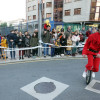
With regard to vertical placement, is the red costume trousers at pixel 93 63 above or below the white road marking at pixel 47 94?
above

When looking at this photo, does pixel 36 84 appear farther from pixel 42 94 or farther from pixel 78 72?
pixel 78 72

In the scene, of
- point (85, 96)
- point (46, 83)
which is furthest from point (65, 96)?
point (46, 83)

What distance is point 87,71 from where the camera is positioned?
400cm

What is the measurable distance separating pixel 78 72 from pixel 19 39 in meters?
4.43

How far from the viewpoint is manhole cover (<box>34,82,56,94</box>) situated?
3.46m

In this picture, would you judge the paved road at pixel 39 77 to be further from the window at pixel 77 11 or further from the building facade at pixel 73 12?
the window at pixel 77 11

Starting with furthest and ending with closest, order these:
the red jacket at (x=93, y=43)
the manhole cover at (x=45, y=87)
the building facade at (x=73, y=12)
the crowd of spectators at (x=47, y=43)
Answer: the building facade at (x=73, y=12)
the crowd of spectators at (x=47, y=43)
the red jacket at (x=93, y=43)
the manhole cover at (x=45, y=87)

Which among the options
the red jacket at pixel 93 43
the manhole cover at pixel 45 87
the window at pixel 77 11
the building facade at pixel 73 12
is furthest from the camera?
the window at pixel 77 11

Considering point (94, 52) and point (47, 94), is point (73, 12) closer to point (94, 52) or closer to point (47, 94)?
point (94, 52)

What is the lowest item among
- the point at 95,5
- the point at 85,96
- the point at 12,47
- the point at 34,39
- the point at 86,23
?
the point at 85,96

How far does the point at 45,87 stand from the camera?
3686 millimetres

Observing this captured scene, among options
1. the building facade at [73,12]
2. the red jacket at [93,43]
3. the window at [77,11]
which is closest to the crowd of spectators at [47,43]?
the red jacket at [93,43]

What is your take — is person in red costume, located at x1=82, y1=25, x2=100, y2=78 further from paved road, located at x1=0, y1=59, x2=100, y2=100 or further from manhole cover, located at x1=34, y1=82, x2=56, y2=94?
manhole cover, located at x1=34, y1=82, x2=56, y2=94

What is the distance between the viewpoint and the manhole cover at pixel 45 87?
11.3 ft
